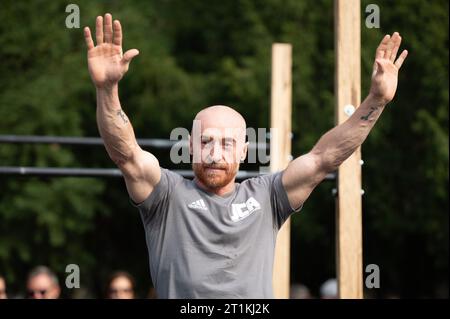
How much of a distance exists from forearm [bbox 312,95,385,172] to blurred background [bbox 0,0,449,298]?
361 inches

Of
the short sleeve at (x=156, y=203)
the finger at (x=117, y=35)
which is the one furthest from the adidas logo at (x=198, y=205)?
the finger at (x=117, y=35)

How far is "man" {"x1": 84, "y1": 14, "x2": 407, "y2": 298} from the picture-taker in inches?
154

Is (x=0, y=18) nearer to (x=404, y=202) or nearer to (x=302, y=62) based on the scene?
(x=302, y=62)

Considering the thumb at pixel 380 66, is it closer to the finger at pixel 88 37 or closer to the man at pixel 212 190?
the man at pixel 212 190

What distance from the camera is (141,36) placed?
55.4 ft

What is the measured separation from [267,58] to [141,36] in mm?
2461

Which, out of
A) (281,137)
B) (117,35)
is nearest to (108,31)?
(117,35)

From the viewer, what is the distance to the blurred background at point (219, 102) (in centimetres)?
1477

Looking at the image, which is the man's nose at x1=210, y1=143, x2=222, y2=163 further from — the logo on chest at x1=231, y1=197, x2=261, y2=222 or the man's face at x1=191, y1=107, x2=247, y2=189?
the logo on chest at x1=231, y1=197, x2=261, y2=222

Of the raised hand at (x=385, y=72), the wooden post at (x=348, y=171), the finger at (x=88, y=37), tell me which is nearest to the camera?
the finger at (x=88, y=37)

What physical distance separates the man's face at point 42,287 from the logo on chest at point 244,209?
13.4 ft

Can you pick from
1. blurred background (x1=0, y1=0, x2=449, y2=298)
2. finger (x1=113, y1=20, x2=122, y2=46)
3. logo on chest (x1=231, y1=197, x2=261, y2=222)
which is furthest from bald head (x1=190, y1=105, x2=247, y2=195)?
blurred background (x1=0, y1=0, x2=449, y2=298)

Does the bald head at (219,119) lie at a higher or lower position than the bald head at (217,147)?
higher

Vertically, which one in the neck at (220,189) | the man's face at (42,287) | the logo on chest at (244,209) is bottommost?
the man's face at (42,287)
